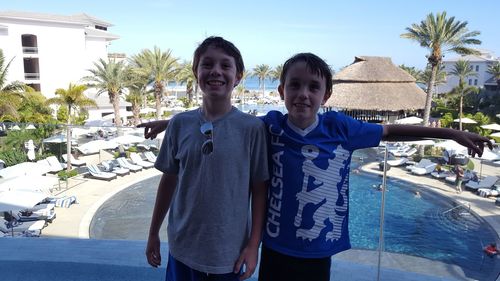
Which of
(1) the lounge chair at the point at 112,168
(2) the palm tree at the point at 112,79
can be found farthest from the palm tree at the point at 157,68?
(1) the lounge chair at the point at 112,168

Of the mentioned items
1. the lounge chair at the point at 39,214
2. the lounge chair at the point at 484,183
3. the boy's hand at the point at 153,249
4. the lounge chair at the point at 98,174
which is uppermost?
the boy's hand at the point at 153,249

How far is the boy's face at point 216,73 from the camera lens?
5.16ft

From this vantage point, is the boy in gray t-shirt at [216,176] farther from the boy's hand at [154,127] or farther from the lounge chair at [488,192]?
the lounge chair at [488,192]

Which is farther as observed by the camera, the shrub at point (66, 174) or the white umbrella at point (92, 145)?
the shrub at point (66, 174)

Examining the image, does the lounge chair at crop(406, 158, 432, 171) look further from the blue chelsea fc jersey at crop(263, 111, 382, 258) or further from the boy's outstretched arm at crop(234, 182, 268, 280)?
the boy's outstretched arm at crop(234, 182, 268, 280)

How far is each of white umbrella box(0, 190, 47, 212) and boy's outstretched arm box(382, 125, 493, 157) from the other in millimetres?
8825

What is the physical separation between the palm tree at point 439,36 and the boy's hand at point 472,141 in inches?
852

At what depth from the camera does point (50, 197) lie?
10.5 metres

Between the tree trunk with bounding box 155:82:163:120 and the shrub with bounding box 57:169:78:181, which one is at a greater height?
the tree trunk with bounding box 155:82:163:120

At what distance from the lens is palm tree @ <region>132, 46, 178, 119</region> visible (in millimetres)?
26872

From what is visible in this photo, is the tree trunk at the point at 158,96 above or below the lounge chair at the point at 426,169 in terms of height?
above

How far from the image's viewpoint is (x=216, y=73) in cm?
157

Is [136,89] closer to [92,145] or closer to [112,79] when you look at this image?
[112,79]

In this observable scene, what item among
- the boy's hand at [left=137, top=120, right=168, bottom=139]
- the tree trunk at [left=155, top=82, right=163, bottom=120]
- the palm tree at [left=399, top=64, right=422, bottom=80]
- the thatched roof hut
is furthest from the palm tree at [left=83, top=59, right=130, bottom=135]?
the palm tree at [left=399, top=64, right=422, bottom=80]
